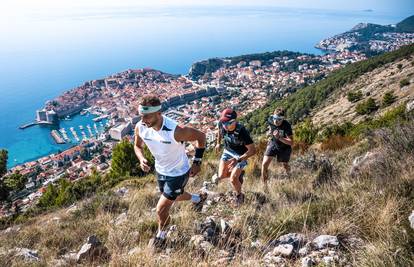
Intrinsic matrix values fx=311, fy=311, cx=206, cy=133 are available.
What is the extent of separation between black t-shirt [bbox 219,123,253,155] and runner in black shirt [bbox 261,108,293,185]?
0.88m

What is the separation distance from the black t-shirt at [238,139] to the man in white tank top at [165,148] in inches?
41.8

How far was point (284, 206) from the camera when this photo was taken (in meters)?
Answer: 3.30

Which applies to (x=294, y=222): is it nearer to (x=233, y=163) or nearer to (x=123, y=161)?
(x=233, y=163)

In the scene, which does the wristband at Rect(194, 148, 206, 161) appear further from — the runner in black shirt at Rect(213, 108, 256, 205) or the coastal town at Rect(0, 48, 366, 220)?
the coastal town at Rect(0, 48, 366, 220)

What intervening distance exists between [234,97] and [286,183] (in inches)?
3022

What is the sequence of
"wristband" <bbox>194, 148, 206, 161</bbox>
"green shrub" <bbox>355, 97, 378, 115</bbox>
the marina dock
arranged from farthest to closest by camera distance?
the marina dock
"green shrub" <bbox>355, 97, 378, 115</bbox>
"wristband" <bbox>194, 148, 206, 161</bbox>

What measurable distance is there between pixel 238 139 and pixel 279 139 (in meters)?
0.97

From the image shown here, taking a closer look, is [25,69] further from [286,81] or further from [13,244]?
[13,244]

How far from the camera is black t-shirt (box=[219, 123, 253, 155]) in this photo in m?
4.13

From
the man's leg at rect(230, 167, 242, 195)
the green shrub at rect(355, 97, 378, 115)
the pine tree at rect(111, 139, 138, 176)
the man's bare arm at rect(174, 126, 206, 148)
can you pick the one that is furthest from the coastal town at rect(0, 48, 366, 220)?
the man's bare arm at rect(174, 126, 206, 148)

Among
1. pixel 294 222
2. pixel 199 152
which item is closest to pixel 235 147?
pixel 199 152

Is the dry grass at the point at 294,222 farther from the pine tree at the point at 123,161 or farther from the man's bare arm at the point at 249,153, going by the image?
the pine tree at the point at 123,161

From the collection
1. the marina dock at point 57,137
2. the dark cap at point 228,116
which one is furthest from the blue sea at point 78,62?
the dark cap at point 228,116

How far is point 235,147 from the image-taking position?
4297 millimetres
